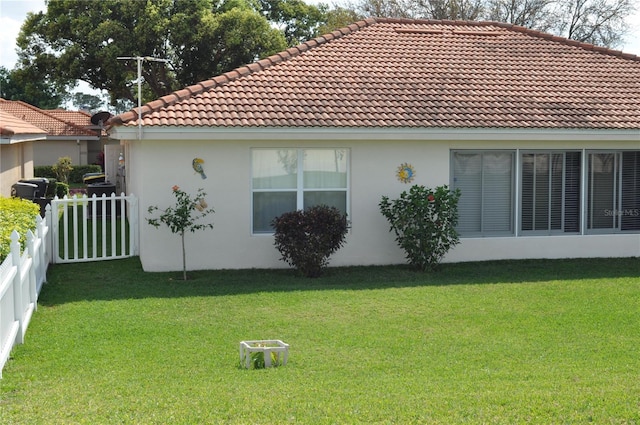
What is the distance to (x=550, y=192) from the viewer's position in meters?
16.1

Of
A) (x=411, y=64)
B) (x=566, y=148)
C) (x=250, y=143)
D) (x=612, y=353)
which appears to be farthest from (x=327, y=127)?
(x=612, y=353)

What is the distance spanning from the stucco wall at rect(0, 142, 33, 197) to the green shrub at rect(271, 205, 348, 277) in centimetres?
896

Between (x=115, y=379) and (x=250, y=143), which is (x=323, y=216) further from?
(x=115, y=379)

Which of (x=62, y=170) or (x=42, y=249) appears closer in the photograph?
(x=42, y=249)

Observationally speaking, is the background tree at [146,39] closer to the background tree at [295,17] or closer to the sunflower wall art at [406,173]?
the background tree at [295,17]

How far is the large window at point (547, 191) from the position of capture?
1574cm

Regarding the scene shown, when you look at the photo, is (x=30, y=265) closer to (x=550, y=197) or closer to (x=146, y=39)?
(x=550, y=197)

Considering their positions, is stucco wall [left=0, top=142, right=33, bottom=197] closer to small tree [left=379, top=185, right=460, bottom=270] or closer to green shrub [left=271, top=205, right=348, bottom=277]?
green shrub [left=271, top=205, right=348, bottom=277]

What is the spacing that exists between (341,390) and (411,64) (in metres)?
10.9

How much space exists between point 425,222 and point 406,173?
1.19 metres

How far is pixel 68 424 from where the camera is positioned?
6473mm

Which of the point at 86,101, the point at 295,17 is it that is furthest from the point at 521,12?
the point at 86,101

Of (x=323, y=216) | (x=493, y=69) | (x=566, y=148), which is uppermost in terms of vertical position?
(x=493, y=69)

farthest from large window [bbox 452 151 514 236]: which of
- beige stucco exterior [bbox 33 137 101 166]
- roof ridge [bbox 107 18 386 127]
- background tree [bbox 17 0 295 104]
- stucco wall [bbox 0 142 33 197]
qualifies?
beige stucco exterior [bbox 33 137 101 166]
